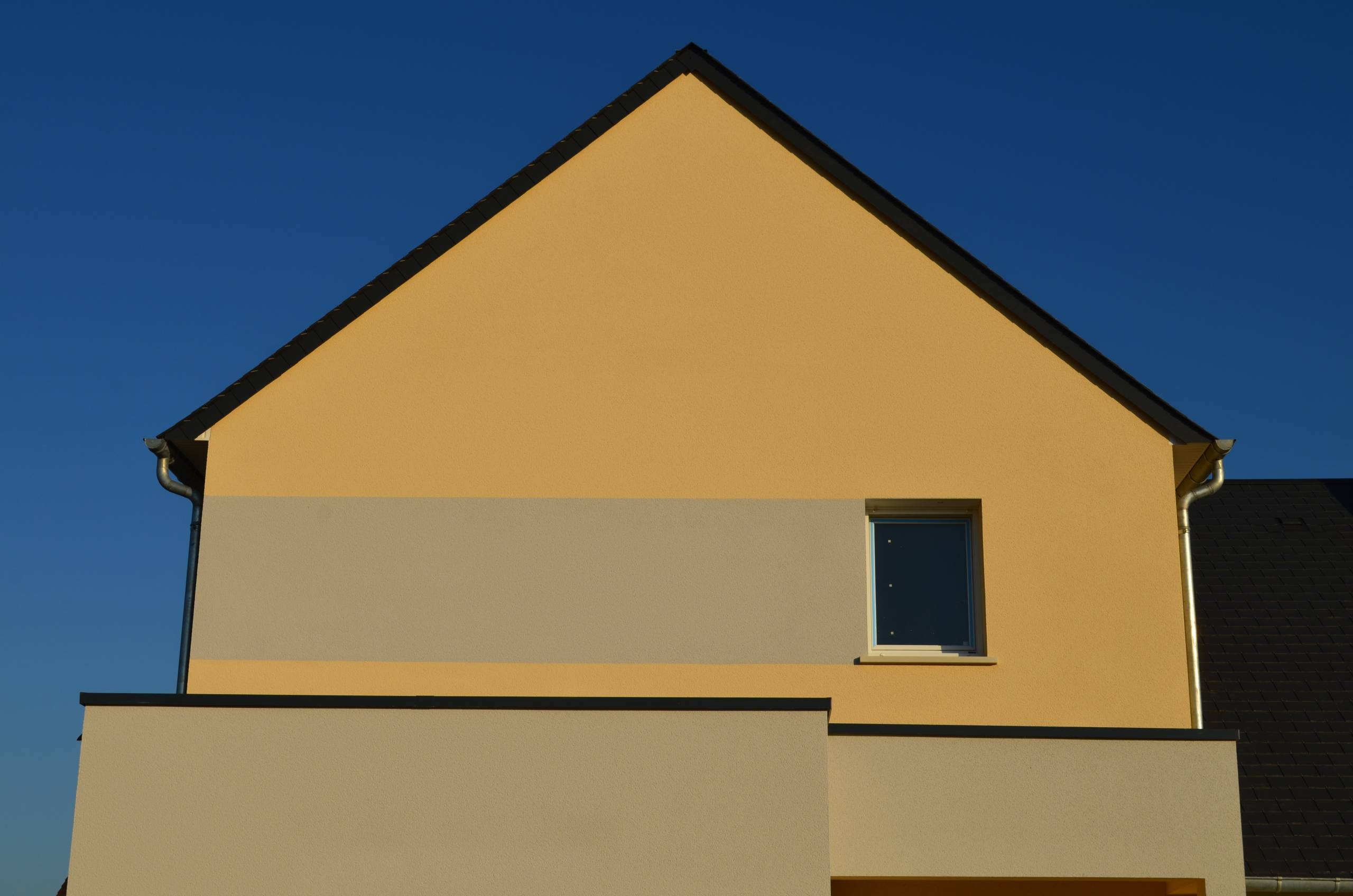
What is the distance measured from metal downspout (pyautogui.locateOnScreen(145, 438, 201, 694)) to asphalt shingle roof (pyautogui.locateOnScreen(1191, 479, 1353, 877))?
858 cm

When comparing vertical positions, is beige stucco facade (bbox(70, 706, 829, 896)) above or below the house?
below

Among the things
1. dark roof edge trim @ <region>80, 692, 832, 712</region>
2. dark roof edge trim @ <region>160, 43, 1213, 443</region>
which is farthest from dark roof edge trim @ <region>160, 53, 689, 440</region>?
dark roof edge trim @ <region>80, 692, 832, 712</region>

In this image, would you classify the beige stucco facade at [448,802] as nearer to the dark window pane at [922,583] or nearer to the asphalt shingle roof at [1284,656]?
the dark window pane at [922,583]

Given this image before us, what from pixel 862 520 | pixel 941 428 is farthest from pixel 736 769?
pixel 941 428

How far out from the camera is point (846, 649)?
1065 centimetres

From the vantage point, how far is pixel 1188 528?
11.2 meters

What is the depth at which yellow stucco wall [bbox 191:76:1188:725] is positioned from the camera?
34.8 feet

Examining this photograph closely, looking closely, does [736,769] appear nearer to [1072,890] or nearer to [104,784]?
[1072,890]

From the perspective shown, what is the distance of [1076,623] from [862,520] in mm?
1823

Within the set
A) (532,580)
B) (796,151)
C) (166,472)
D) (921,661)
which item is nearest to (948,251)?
(796,151)

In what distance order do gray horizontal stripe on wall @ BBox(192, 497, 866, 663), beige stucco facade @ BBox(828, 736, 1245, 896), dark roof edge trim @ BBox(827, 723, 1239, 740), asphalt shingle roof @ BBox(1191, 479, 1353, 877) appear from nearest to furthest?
1. beige stucco facade @ BBox(828, 736, 1245, 896)
2. dark roof edge trim @ BBox(827, 723, 1239, 740)
3. gray horizontal stripe on wall @ BBox(192, 497, 866, 663)
4. asphalt shingle roof @ BBox(1191, 479, 1353, 877)

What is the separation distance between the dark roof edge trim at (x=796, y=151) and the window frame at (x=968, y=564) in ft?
→ 5.18

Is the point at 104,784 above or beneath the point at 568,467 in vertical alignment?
beneath

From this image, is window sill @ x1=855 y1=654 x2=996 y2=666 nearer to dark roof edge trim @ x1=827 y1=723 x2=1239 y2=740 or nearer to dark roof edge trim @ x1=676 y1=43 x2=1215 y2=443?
dark roof edge trim @ x1=827 y1=723 x2=1239 y2=740
